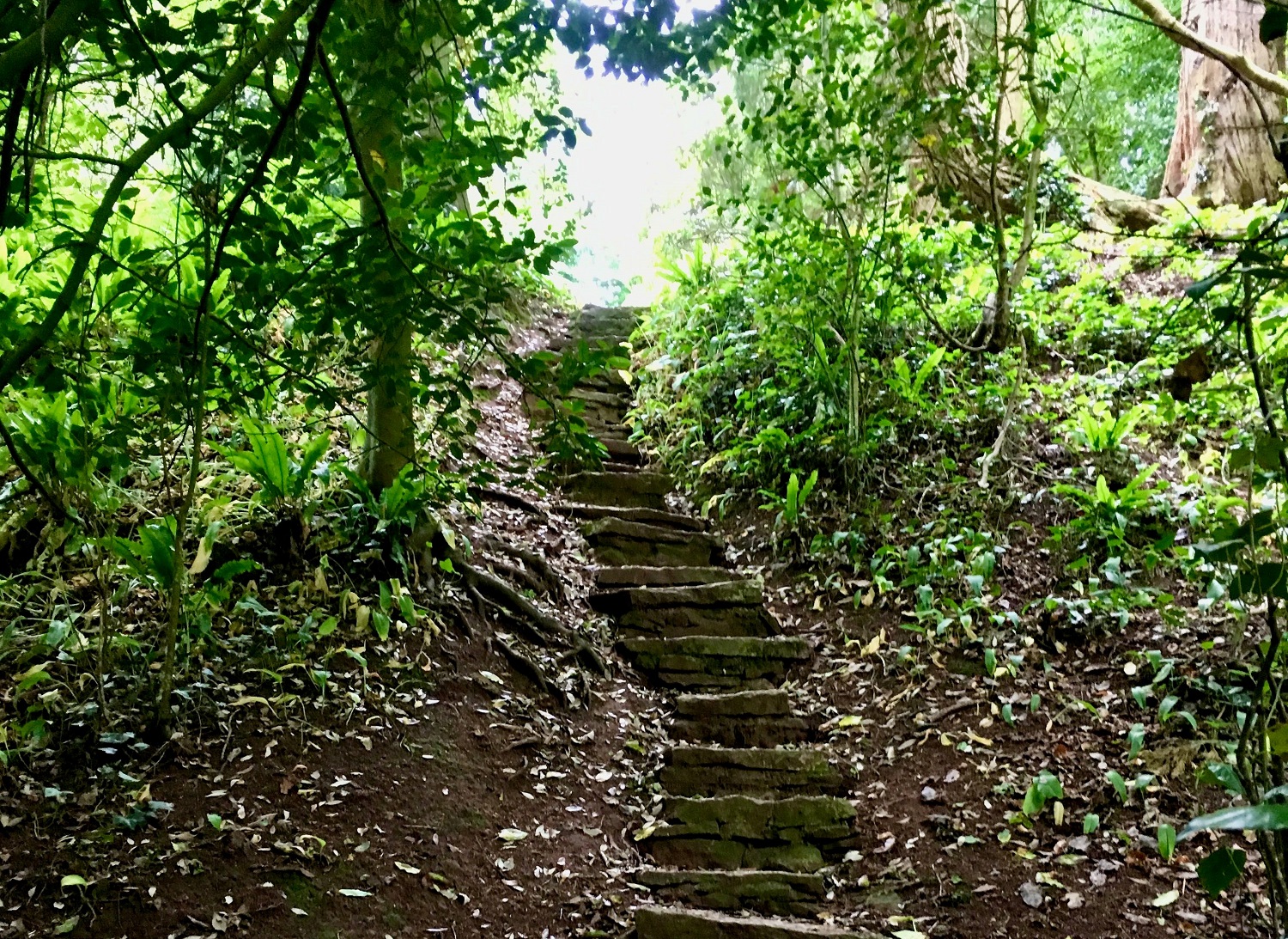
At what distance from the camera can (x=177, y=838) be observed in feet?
9.18

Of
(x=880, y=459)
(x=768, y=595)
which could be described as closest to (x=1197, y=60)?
(x=880, y=459)

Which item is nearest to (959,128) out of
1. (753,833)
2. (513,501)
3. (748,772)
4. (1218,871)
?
(513,501)

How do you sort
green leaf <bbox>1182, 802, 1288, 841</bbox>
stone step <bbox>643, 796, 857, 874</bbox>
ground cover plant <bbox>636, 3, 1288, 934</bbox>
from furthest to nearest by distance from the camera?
ground cover plant <bbox>636, 3, 1288, 934</bbox> → stone step <bbox>643, 796, 857, 874</bbox> → green leaf <bbox>1182, 802, 1288, 841</bbox>

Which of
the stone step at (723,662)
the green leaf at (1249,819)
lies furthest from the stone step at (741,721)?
the green leaf at (1249,819)

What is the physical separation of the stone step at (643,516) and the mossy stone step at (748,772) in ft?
7.39

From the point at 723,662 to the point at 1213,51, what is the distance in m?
3.89

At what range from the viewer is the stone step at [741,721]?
4.32m

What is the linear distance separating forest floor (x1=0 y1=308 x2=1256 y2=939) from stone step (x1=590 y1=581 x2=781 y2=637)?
0.53 meters

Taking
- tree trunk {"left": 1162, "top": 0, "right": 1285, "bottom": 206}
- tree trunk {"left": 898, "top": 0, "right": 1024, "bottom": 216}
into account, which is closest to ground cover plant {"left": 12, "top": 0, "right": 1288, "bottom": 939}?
tree trunk {"left": 898, "top": 0, "right": 1024, "bottom": 216}

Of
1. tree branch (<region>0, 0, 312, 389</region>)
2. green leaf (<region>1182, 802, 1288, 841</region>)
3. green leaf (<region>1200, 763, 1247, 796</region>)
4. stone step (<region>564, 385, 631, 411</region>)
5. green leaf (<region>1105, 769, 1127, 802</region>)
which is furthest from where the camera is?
stone step (<region>564, 385, 631, 411</region>)

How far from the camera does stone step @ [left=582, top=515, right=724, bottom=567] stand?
582 centimetres

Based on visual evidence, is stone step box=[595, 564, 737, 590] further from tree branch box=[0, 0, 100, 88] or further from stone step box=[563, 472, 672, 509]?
tree branch box=[0, 0, 100, 88]

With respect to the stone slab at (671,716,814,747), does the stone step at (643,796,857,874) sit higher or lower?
lower

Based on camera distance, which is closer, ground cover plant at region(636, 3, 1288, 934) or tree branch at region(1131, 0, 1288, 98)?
tree branch at region(1131, 0, 1288, 98)
